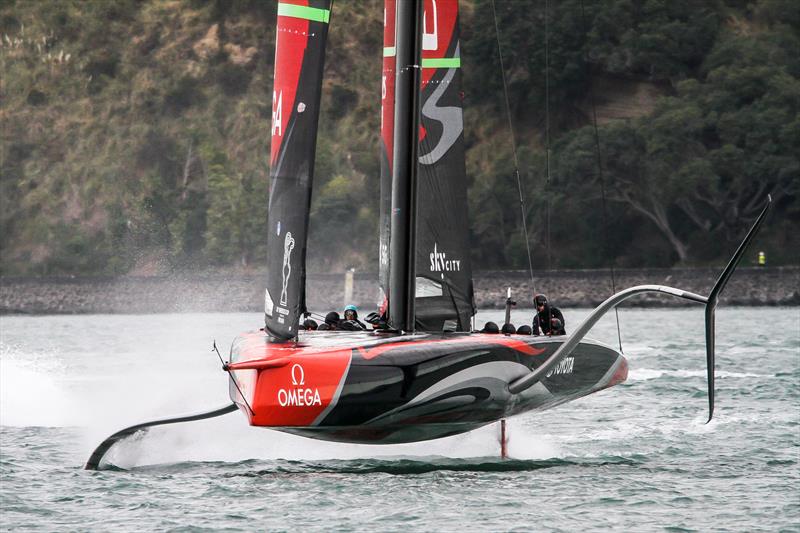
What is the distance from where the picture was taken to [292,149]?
36.5 feet

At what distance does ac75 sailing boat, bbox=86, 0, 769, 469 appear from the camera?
10.5 meters

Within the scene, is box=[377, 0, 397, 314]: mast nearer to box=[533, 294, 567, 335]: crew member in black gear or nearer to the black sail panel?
the black sail panel

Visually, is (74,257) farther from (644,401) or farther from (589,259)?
(644,401)

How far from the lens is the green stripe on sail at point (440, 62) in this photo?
1442 centimetres

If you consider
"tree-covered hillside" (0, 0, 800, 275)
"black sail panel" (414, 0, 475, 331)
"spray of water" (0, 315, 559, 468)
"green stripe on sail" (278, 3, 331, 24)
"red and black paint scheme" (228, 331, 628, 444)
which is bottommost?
"spray of water" (0, 315, 559, 468)

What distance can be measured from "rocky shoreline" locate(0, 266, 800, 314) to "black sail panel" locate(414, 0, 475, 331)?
134 feet

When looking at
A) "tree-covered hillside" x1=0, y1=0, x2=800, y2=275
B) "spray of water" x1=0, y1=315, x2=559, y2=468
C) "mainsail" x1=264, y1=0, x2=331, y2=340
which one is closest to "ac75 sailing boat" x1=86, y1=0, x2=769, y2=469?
"mainsail" x1=264, y1=0, x2=331, y2=340

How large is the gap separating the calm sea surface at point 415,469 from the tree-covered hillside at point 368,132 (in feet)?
142

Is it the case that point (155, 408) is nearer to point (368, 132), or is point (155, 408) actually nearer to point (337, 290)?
point (337, 290)

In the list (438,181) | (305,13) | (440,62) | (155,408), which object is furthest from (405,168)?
(155,408)

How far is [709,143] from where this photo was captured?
66.6m

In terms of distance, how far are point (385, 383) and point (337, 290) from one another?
158 ft

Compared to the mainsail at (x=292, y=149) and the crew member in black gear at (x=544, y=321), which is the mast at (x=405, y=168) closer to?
the mainsail at (x=292, y=149)

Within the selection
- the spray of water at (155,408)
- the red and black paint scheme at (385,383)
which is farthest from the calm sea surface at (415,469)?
the red and black paint scheme at (385,383)
